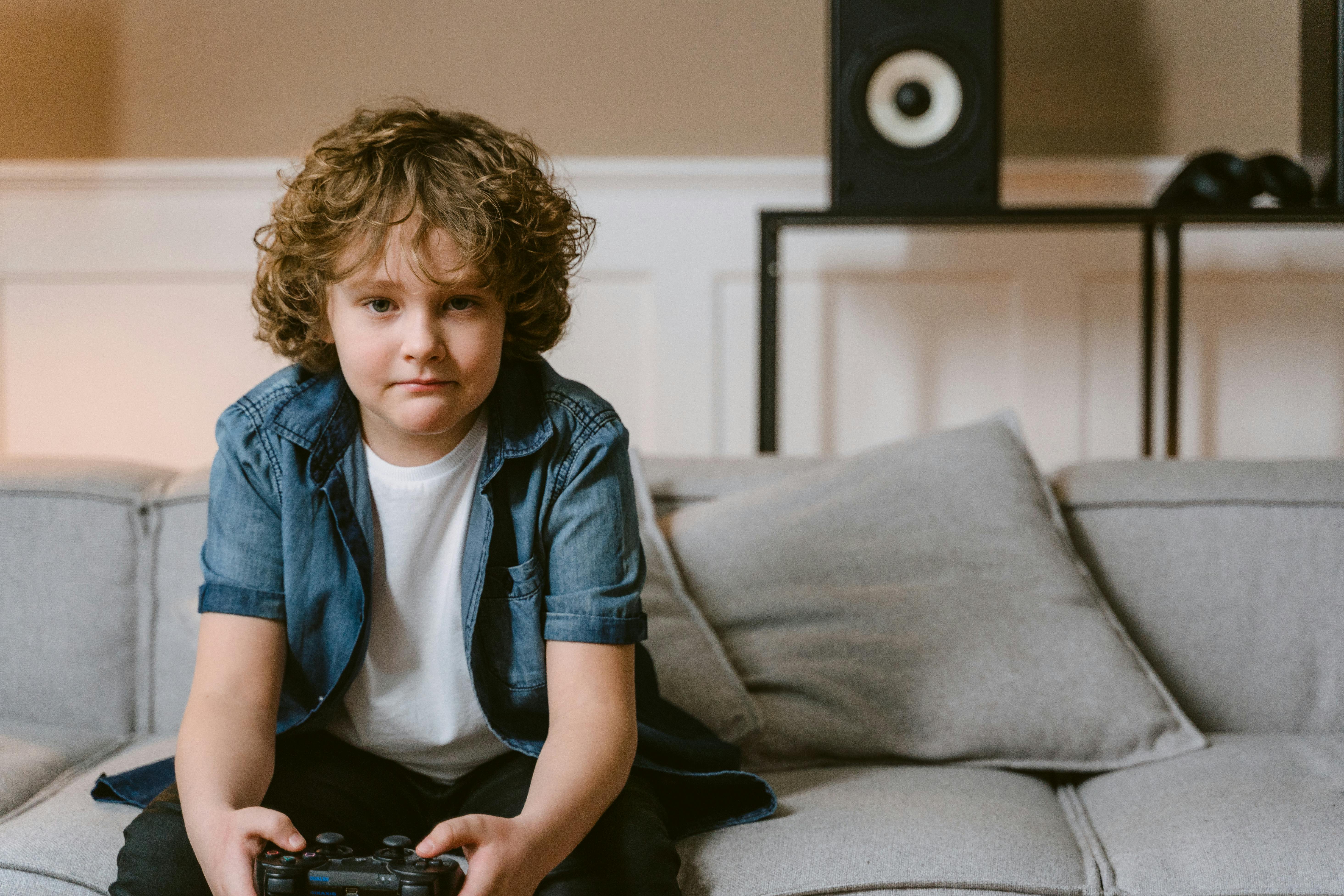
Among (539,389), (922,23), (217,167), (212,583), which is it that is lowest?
(212,583)

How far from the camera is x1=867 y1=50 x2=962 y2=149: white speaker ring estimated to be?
146cm

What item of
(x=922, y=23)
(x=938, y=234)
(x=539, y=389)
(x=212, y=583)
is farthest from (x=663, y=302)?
(x=212, y=583)

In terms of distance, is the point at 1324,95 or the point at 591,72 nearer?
the point at 1324,95

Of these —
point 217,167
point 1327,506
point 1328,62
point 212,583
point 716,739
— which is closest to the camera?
point 212,583

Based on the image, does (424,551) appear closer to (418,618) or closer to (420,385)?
(418,618)

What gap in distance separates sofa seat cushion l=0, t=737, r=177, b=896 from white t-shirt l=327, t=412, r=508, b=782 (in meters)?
0.19

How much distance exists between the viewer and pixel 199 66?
1.79 metres

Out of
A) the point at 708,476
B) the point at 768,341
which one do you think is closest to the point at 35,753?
the point at 708,476

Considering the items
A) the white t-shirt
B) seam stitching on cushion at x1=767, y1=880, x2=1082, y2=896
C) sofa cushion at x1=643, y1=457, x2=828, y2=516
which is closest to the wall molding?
sofa cushion at x1=643, y1=457, x2=828, y2=516

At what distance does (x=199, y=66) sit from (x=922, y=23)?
121cm

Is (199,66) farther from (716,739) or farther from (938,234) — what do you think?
(716,739)

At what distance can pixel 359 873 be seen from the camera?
0.58 metres

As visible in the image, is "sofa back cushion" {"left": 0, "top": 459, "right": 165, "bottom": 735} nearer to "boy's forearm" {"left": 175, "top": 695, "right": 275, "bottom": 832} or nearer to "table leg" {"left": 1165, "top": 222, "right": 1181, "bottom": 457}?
"boy's forearm" {"left": 175, "top": 695, "right": 275, "bottom": 832}

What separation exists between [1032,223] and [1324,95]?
0.45 m
